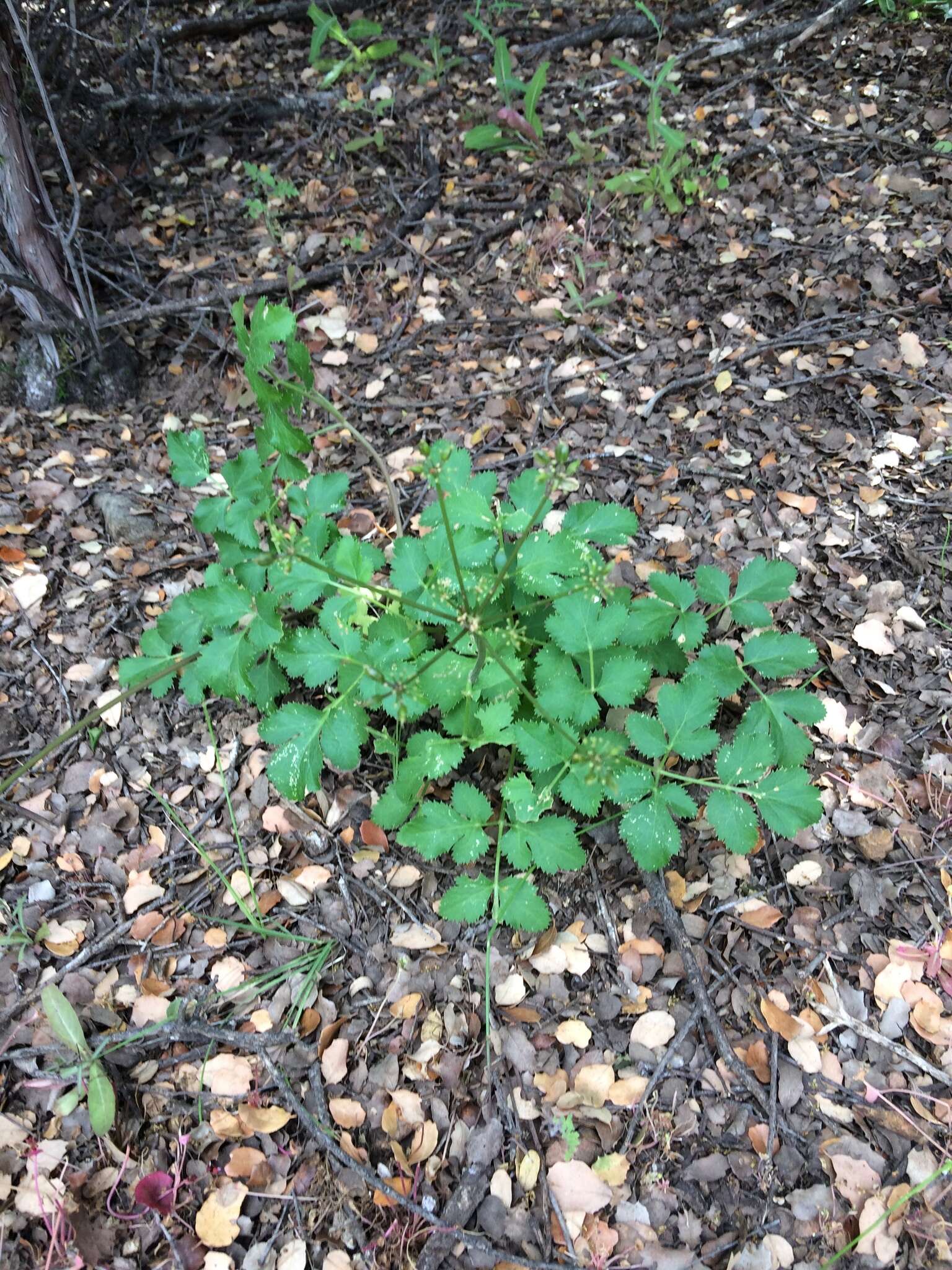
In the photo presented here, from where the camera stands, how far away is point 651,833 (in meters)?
1.61

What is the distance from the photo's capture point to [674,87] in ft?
12.6

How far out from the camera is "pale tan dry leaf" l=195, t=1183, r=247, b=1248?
4.99ft

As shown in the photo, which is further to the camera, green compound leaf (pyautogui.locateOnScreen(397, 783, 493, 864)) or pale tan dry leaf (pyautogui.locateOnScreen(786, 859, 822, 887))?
pale tan dry leaf (pyautogui.locateOnScreen(786, 859, 822, 887))

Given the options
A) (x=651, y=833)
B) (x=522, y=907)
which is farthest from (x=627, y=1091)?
(x=651, y=833)

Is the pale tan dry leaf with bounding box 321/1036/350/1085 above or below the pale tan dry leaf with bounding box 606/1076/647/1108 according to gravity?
above

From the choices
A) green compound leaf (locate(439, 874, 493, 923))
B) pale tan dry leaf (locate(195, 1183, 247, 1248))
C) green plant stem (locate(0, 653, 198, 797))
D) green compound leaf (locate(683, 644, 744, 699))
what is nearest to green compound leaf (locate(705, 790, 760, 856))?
green compound leaf (locate(683, 644, 744, 699))

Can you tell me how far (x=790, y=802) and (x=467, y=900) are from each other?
2.17 ft

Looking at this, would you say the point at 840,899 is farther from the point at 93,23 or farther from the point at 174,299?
the point at 93,23

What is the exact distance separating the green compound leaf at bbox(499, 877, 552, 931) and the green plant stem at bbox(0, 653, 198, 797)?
3.07 feet

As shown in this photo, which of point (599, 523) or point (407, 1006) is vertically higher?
point (599, 523)

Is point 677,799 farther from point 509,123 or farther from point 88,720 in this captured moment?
point 509,123

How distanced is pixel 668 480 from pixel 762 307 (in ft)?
3.16

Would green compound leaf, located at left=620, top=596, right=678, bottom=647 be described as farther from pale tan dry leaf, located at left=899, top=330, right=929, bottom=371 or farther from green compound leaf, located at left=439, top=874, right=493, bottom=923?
pale tan dry leaf, located at left=899, top=330, right=929, bottom=371

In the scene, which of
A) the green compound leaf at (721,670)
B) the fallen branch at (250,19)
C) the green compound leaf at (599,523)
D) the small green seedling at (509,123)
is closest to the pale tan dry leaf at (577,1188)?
the green compound leaf at (721,670)
